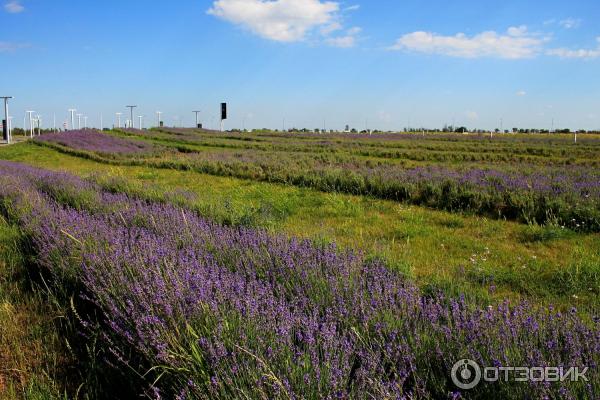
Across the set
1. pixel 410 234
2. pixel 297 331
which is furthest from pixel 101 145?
pixel 297 331

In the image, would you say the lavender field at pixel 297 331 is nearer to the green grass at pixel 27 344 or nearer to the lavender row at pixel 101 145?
the green grass at pixel 27 344

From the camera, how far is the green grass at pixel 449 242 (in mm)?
4207

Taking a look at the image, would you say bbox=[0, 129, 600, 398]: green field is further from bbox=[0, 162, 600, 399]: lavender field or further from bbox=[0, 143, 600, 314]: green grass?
bbox=[0, 162, 600, 399]: lavender field

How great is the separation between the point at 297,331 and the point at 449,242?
4260 mm

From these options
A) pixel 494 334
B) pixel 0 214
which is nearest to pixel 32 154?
pixel 0 214

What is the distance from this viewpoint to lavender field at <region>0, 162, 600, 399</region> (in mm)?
2068

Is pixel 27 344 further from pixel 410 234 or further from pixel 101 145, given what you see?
pixel 101 145

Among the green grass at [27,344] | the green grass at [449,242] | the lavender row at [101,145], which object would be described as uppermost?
the lavender row at [101,145]

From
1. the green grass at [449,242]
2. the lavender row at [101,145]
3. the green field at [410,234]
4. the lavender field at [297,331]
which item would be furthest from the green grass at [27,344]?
the lavender row at [101,145]

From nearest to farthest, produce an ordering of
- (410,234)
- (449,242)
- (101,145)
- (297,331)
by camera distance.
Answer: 1. (297,331)
2. (449,242)
3. (410,234)
4. (101,145)

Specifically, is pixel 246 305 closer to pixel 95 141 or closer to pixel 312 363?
pixel 312 363

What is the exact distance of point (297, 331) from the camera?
99.2 inches

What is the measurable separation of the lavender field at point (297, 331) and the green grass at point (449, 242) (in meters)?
0.69

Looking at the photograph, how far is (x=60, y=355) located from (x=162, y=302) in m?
1.10
